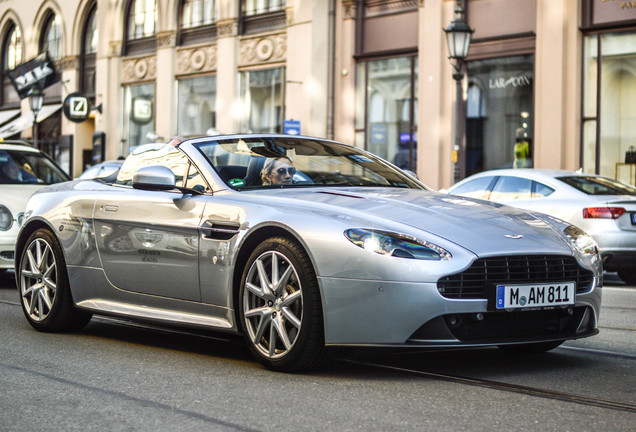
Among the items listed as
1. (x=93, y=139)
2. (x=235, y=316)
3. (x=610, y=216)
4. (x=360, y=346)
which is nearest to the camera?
(x=360, y=346)

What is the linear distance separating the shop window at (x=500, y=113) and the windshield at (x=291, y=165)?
51.9ft

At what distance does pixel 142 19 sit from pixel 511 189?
2322cm

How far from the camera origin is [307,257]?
552 centimetres

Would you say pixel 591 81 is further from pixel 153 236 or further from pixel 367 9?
pixel 153 236

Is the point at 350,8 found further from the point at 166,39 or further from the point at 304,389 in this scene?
the point at 304,389

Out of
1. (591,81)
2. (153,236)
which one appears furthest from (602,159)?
(153,236)

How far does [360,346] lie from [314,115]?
22.4m

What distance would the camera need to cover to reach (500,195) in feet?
46.7

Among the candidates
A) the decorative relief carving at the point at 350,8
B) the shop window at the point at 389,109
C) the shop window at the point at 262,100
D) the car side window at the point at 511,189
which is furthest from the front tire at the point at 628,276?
the shop window at the point at 262,100

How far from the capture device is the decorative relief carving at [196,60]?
31.7 meters

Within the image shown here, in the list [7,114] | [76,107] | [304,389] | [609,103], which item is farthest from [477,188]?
[7,114]

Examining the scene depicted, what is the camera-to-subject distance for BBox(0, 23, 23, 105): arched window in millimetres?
43500

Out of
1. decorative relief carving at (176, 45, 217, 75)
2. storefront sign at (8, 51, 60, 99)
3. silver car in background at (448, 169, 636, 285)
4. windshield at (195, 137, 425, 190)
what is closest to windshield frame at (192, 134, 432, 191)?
windshield at (195, 137, 425, 190)

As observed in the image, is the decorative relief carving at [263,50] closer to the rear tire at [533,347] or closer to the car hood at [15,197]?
the car hood at [15,197]
